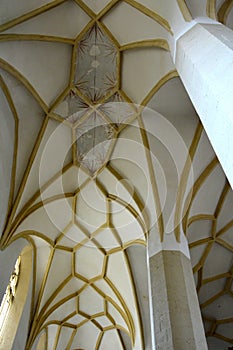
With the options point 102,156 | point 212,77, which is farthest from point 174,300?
point 102,156

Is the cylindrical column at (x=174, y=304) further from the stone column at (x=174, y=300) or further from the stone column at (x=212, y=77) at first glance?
the stone column at (x=212, y=77)

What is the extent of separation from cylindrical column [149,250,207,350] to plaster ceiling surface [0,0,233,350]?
41.4 inches

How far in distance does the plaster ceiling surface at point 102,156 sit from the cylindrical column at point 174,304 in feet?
3.45

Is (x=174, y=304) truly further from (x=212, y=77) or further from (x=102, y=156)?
(x=102, y=156)

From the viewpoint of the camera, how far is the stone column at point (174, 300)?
591cm

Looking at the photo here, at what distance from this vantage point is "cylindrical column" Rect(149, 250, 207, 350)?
590 centimetres

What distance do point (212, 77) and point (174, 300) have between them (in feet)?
13.9

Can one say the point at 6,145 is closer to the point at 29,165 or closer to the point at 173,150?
the point at 29,165

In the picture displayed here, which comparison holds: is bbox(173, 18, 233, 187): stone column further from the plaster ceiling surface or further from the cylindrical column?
the cylindrical column

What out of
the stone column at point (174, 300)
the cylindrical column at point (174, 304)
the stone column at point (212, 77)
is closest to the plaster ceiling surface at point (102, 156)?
the stone column at point (174, 300)

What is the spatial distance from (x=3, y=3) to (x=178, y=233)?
6.09m

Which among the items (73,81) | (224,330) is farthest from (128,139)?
(224,330)

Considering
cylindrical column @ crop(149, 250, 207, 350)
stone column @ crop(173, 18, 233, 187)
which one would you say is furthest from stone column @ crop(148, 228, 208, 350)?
stone column @ crop(173, 18, 233, 187)

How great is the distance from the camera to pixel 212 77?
3969 mm
